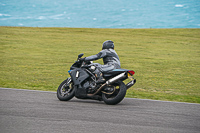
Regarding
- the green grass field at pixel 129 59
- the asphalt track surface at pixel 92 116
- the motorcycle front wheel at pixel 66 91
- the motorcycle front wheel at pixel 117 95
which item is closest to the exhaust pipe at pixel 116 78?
the motorcycle front wheel at pixel 117 95

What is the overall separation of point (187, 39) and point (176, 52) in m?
11.1

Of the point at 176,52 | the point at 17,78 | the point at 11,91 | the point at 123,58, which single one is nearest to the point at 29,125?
the point at 11,91

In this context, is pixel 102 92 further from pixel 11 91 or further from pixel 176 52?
pixel 176 52

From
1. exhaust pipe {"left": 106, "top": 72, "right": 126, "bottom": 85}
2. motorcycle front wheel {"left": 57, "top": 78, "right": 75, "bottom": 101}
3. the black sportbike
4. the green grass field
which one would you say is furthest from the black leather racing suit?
the green grass field

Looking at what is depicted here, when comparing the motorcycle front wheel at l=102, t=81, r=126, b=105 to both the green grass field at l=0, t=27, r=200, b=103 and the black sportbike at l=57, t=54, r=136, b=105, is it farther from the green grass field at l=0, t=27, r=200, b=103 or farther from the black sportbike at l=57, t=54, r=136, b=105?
the green grass field at l=0, t=27, r=200, b=103

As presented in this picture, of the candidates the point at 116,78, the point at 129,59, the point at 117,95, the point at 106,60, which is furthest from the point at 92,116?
the point at 129,59

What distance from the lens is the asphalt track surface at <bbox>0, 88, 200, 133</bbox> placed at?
6230mm

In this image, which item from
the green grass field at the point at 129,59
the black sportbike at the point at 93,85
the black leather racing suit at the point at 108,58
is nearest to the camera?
the black sportbike at the point at 93,85

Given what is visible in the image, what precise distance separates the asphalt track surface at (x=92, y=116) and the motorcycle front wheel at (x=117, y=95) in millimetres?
152

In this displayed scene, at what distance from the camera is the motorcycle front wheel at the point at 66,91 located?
9.57 metres

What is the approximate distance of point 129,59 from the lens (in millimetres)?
25719

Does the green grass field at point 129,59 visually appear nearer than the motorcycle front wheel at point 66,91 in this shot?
No

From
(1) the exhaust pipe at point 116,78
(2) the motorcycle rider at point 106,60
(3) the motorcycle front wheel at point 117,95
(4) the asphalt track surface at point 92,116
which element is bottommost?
(4) the asphalt track surface at point 92,116

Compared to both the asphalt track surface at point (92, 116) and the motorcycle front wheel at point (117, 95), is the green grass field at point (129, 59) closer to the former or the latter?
the motorcycle front wheel at point (117, 95)
